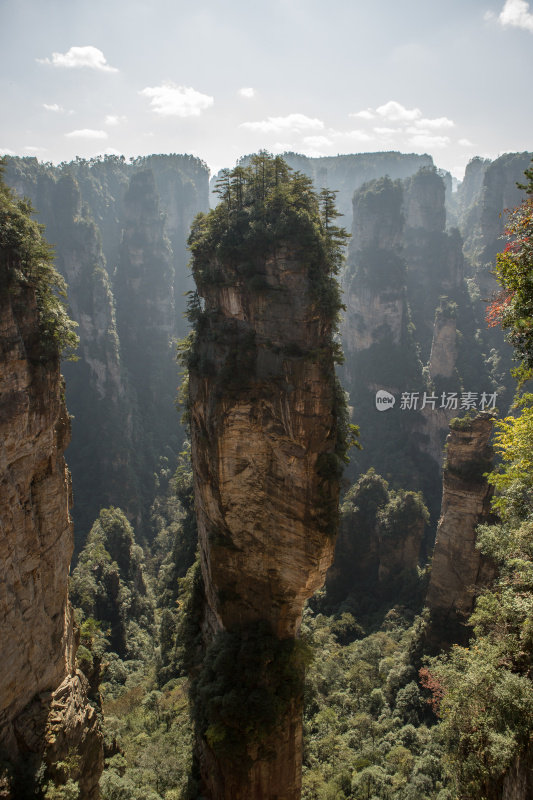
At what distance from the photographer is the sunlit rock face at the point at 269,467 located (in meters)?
16.1

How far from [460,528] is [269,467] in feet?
51.2

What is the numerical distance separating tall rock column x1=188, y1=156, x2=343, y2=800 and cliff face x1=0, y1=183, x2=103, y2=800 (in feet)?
15.1

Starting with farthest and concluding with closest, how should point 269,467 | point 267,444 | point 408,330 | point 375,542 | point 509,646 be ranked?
point 408,330 → point 375,542 → point 269,467 → point 267,444 → point 509,646

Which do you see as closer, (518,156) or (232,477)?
(232,477)

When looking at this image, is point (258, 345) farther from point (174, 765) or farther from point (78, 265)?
point (78, 265)

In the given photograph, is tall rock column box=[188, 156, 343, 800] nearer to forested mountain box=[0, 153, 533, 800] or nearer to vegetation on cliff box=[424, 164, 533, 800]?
forested mountain box=[0, 153, 533, 800]

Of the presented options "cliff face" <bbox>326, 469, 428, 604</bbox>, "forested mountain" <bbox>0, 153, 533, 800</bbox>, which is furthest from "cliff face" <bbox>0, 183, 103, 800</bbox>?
"cliff face" <bbox>326, 469, 428, 604</bbox>

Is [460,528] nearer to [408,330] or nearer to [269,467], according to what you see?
[269,467]

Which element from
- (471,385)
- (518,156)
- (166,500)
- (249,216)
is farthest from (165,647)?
(518,156)

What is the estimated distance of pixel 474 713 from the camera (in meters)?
11.2

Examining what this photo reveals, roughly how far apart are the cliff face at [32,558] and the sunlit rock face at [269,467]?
5304 millimetres

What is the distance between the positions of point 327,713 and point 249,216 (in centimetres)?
2558

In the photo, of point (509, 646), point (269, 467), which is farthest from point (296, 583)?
point (509, 646)

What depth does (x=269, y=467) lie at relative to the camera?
1688 cm
